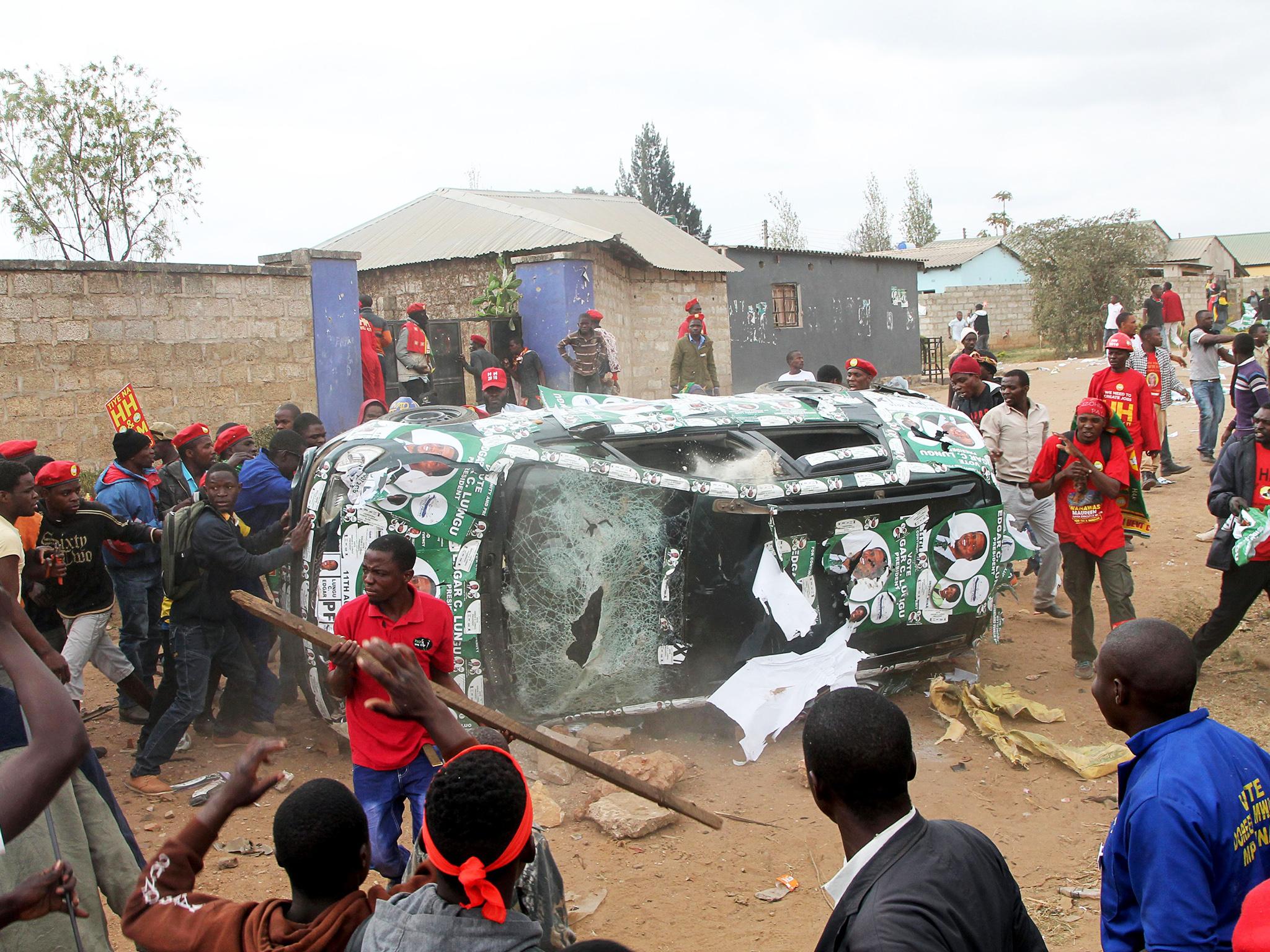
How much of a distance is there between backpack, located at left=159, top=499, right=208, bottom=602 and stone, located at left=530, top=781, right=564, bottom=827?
7.14 feet

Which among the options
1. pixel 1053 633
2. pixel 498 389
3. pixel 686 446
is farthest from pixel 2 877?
pixel 498 389

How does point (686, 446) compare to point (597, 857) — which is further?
point (686, 446)

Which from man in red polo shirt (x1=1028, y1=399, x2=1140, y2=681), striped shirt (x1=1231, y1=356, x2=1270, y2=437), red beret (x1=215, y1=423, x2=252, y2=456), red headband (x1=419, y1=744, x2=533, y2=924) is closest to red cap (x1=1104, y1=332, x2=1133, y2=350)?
striped shirt (x1=1231, y1=356, x2=1270, y2=437)

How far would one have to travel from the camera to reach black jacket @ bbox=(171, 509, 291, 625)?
210 inches

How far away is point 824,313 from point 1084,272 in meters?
7.34

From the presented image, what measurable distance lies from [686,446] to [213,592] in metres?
2.79

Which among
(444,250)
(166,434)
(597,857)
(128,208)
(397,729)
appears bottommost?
(597,857)

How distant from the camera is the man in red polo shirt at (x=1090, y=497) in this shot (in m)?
6.39

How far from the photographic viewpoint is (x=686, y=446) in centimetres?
623

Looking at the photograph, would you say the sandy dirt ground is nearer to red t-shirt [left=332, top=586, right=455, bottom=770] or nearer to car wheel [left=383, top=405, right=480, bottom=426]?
red t-shirt [left=332, top=586, right=455, bottom=770]

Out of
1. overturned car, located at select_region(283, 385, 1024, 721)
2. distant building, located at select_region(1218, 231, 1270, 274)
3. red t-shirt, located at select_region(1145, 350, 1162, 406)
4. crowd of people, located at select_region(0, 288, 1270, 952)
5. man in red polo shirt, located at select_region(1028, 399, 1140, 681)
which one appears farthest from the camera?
distant building, located at select_region(1218, 231, 1270, 274)

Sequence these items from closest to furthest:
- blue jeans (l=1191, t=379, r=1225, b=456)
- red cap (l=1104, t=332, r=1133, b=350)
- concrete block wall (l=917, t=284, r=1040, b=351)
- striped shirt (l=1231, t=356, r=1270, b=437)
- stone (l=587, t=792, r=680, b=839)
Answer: stone (l=587, t=792, r=680, b=839) < red cap (l=1104, t=332, r=1133, b=350) < striped shirt (l=1231, t=356, r=1270, b=437) < blue jeans (l=1191, t=379, r=1225, b=456) < concrete block wall (l=917, t=284, r=1040, b=351)

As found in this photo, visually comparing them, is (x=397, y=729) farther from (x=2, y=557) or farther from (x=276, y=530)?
(x=276, y=530)

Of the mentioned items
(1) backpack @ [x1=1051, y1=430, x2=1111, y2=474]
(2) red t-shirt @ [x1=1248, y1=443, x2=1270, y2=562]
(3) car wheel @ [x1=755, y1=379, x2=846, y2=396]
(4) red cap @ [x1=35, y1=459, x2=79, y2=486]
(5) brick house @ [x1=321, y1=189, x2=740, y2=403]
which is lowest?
(2) red t-shirt @ [x1=1248, y1=443, x2=1270, y2=562]
